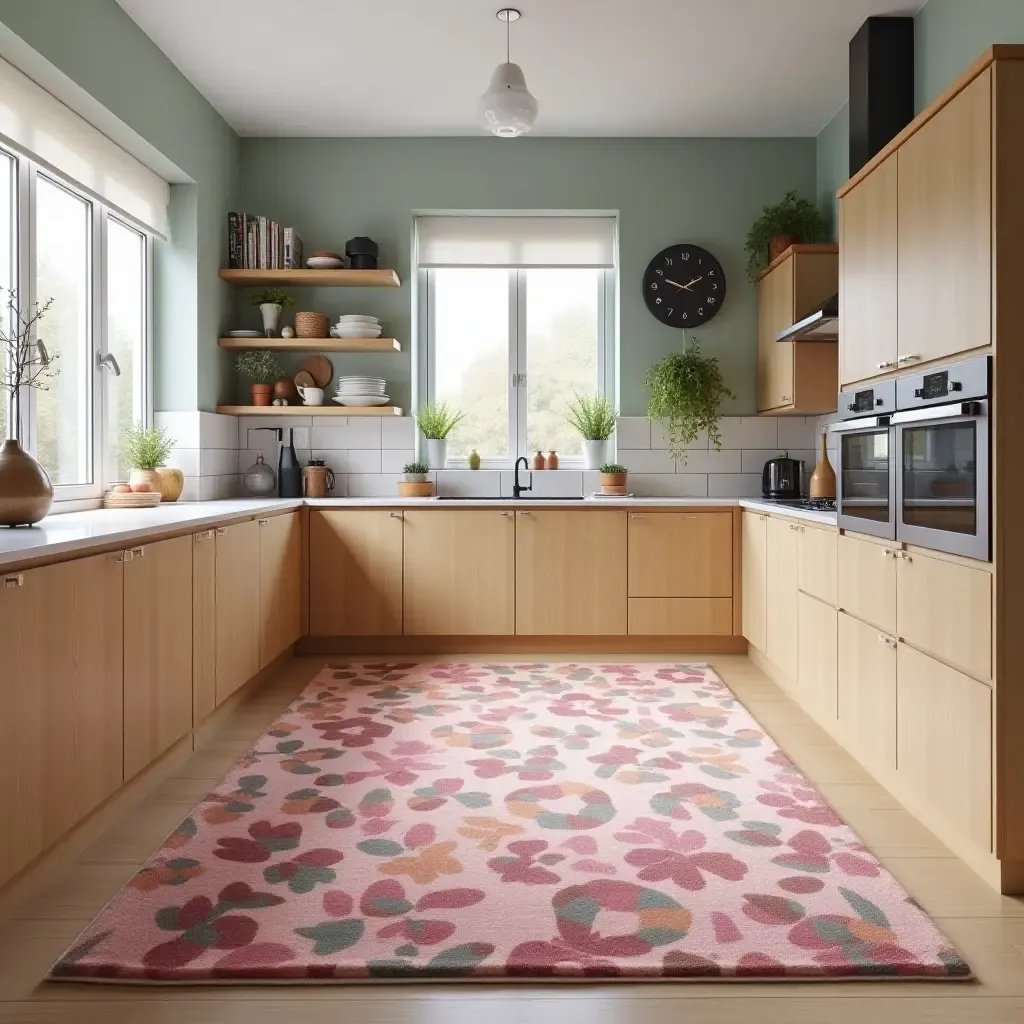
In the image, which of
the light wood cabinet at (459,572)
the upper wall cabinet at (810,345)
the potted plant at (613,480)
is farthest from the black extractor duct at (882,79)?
the light wood cabinet at (459,572)

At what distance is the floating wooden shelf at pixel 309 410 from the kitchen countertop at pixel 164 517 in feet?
1.64

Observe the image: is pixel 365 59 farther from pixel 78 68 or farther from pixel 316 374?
pixel 316 374

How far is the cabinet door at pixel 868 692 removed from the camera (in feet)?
8.91

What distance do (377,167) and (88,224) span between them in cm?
178

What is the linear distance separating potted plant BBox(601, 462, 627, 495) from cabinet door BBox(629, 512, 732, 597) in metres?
0.39

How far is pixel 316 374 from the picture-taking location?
5215 millimetres

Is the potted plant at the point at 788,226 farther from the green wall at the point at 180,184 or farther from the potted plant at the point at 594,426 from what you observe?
the green wall at the point at 180,184

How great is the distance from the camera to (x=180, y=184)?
4.59 meters

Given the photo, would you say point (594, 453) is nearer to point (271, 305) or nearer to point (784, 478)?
point (784, 478)

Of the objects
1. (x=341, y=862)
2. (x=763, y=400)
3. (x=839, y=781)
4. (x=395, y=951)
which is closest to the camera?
(x=395, y=951)

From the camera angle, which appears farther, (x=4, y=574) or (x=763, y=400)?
(x=763, y=400)

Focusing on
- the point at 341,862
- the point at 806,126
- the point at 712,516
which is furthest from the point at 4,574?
the point at 806,126

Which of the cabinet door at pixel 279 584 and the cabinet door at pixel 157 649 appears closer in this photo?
the cabinet door at pixel 157 649

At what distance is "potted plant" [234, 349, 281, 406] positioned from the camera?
16.6ft
